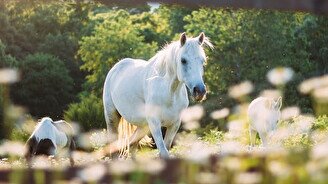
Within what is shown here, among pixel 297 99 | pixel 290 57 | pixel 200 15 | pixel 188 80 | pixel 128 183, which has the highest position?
pixel 200 15

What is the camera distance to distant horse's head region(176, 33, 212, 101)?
7.84m

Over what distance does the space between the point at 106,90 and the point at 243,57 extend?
27880 millimetres

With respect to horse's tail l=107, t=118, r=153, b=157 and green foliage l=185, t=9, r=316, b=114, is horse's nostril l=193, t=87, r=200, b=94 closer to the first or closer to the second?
horse's tail l=107, t=118, r=153, b=157

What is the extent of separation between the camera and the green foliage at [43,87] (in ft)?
132

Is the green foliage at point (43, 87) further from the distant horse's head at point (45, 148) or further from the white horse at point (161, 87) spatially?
the white horse at point (161, 87)

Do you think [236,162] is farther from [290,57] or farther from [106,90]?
[290,57]

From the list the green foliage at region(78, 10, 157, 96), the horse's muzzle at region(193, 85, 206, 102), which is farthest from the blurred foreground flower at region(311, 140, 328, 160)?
the green foliage at region(78, 10, 157, 96)

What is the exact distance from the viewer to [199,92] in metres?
7.79

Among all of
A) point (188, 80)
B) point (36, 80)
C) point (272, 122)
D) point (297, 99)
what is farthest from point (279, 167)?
point (36, 80)

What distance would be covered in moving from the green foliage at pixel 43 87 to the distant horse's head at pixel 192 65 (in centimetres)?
3217

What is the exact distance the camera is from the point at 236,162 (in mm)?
1871

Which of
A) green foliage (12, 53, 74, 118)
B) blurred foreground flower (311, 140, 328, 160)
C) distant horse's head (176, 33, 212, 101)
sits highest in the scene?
green foliage (12, 53, 74, 118)

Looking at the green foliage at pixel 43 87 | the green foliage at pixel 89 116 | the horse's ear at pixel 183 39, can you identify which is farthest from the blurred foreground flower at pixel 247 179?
the green foliage at pixel 43 87

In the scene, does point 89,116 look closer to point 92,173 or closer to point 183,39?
point 183,39
